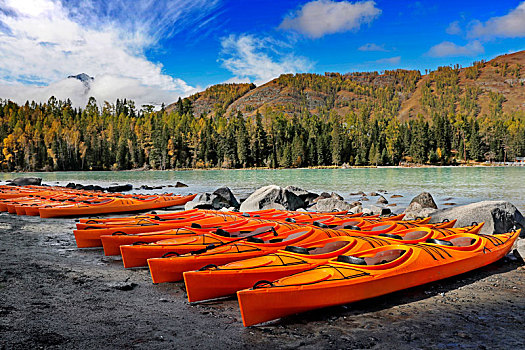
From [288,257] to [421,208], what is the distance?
10.4m

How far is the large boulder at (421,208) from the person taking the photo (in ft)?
39.9

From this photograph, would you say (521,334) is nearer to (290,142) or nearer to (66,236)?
(66,236)

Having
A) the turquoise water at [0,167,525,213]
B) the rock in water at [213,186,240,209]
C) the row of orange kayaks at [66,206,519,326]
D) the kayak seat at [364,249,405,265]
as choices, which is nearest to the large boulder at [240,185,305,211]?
the rock in water at [213,186,240,209]

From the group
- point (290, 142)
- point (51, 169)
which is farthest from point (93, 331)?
point (51, 169)

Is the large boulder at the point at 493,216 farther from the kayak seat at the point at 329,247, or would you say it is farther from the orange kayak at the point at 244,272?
the orange kayak at the point at 244,272

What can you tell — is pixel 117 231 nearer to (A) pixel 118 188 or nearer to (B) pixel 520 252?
(B) pixel 520 252

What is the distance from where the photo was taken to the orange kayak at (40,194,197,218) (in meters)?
13.1

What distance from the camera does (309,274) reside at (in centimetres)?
450

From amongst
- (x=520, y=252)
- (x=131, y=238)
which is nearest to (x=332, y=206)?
(x=520, y=252)

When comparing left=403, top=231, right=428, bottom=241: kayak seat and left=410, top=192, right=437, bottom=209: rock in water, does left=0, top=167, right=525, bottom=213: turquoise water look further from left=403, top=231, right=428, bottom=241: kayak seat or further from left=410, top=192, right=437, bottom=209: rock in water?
left=403, top=231, right=428, bottom=241: kayak seat

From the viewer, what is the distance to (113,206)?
48.6 ft

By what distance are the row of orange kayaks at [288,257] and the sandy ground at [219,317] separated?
21 centimetres

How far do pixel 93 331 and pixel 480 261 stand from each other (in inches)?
245

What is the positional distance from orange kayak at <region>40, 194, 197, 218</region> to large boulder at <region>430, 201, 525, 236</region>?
1268 cm
